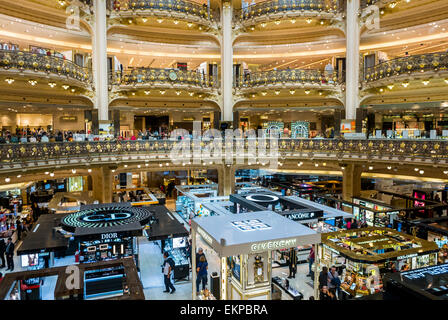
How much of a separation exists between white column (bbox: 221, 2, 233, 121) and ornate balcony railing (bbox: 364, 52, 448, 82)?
11.1 metres

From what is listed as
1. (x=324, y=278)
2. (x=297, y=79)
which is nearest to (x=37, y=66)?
(x=297, y=79)

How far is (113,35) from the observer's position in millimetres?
26266

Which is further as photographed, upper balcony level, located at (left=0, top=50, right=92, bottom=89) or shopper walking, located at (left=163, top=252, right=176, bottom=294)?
upper balcony level, located at (left=0, top=50, right=92, bottom=89)

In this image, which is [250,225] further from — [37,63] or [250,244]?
[37,63]

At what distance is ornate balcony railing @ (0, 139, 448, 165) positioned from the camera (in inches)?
625

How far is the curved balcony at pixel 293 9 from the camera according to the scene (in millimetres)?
24750

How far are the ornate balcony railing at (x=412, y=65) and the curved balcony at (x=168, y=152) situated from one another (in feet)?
16.3

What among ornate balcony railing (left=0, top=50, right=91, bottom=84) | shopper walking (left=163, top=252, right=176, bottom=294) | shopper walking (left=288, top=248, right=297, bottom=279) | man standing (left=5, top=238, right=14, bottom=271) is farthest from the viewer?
ornate balcony railing (left=0, top=50, right=91, bottom=84)

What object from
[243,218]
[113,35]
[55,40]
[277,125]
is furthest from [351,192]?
[55,40]

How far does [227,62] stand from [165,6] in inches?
253

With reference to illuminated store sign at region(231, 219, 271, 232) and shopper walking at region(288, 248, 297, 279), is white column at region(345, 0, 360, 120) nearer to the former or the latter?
shopper walking at region(288, 248, 297, 279)

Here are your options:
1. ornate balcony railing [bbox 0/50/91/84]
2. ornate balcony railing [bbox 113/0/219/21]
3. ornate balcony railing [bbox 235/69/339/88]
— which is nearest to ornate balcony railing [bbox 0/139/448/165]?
ornate balcony railing [bbox 0/50/91/84]
